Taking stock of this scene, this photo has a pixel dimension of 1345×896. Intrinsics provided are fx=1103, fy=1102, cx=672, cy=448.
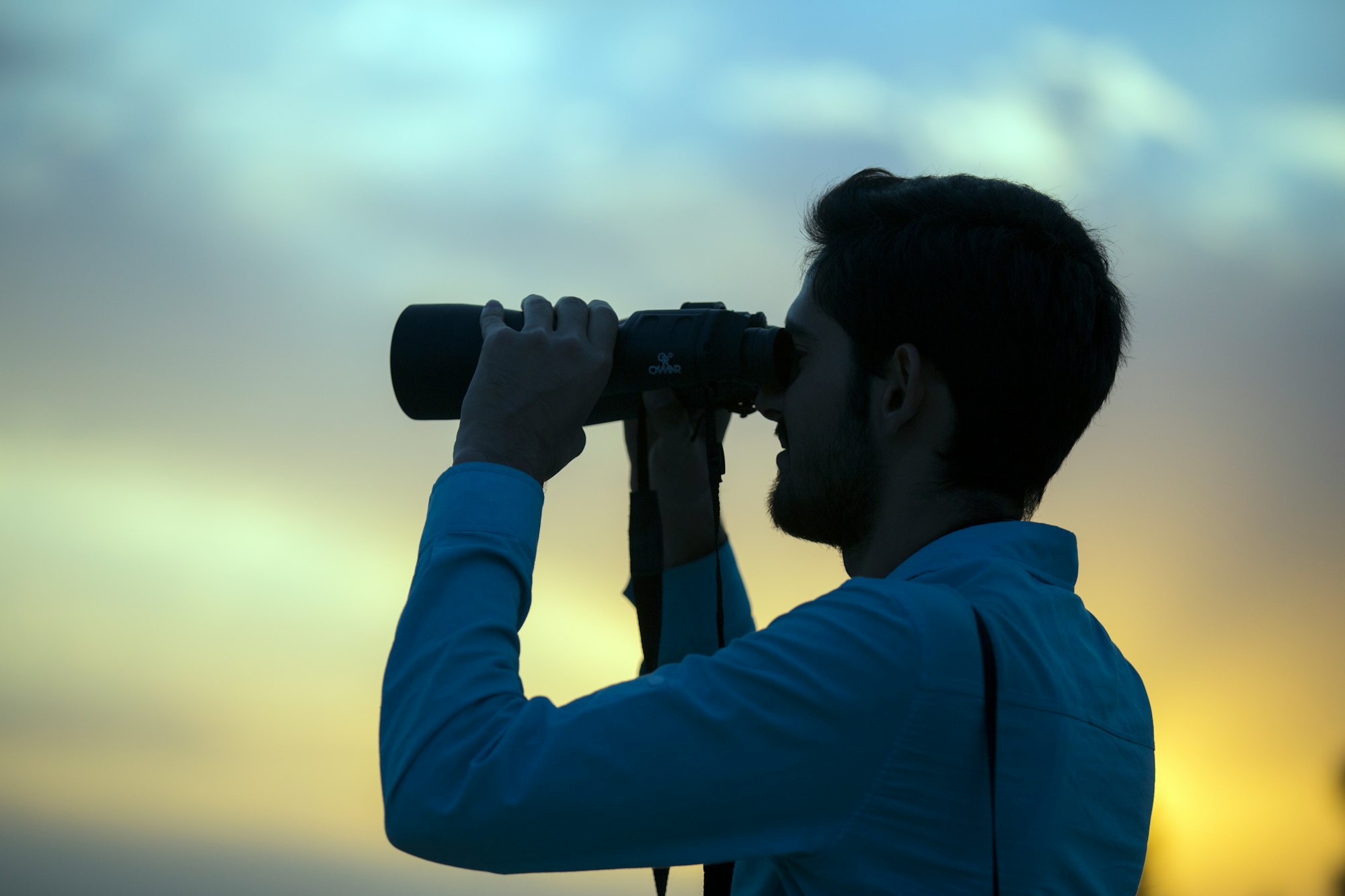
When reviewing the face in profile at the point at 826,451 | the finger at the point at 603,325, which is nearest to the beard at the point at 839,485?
the face in profile at the point at 826,451

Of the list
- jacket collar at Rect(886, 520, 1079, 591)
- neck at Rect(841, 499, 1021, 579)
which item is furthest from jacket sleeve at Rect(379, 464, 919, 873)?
neck at Rect(841, 499, 1021, 579)

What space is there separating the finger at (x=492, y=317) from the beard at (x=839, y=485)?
0.40 meters

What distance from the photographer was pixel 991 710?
3.18 feet

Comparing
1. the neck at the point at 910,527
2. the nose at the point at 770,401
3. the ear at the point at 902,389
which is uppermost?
the nose at the point at 770,401

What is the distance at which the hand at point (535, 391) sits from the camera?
1.18 meters

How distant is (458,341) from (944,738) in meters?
0.84

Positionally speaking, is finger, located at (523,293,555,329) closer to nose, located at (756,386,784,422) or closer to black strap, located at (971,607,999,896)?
nose, located at (756,386,784,422)

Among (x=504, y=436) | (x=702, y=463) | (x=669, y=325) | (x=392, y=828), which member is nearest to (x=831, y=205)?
(x=669, y=325)

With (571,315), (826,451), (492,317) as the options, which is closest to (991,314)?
(826,451)

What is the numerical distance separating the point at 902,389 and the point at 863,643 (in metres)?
0.47

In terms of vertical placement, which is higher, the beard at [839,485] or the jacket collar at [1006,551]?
the beard at [839,485]

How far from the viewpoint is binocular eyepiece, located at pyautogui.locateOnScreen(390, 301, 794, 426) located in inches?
56.2

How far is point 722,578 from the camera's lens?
1924mm

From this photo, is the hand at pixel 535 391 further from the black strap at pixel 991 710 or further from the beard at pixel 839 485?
the black strap at pixel 991 710
